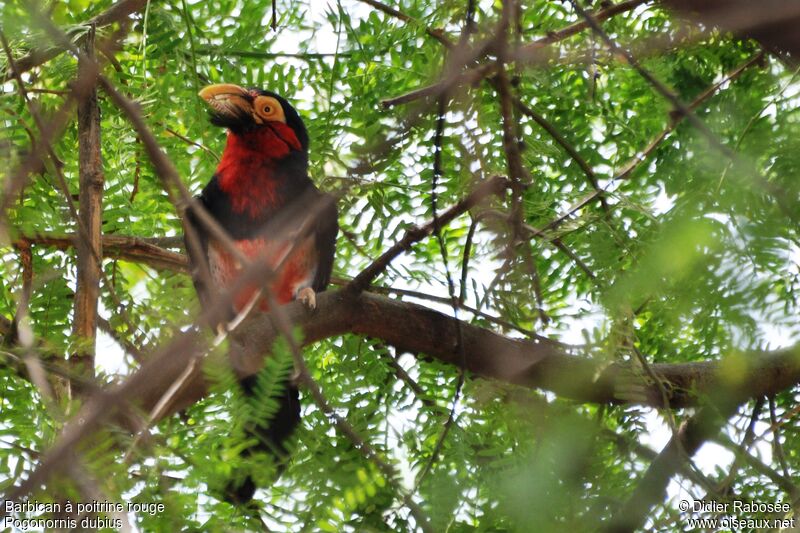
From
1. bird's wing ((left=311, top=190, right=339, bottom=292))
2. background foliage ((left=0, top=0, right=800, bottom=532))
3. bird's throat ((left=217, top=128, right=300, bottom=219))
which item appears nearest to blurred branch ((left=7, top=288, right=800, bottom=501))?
background foliage ((left=0, top=0, right=800, bottom=532))

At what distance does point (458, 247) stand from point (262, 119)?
1239 mm

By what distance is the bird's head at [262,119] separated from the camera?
3.64 meters

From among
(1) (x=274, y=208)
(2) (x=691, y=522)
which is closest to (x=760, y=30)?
(2) (x=691, y=522)

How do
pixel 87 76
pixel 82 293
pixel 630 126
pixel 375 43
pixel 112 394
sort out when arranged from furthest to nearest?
pixel 630 126, pixel 375 43, pixel 82 293, pixel 87 76, pixel 112 394

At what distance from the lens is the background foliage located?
154cm

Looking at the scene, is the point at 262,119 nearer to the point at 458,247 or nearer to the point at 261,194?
the point at 261,194

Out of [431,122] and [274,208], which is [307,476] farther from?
[274,208]

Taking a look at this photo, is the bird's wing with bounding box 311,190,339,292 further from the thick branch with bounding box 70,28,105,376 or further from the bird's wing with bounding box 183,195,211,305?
the thick branch with bounding box 70,28,105,376

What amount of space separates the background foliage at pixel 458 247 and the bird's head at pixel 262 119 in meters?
0.12

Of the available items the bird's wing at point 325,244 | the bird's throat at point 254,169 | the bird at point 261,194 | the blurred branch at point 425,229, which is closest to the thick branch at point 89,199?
the blurred branch at point 425,229

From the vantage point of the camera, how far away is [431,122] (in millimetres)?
2088

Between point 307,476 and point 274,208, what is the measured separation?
2266mm

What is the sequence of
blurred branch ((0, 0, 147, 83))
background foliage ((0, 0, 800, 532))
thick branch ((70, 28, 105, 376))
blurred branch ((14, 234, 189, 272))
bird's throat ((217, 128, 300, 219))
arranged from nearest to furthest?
1. background foliage ((0, 0, 800, 532))
2. thick branch ((70, 28, 105, 376))
3. blurred branch ((0, 0, 147, 83))
4. blurred branch ((14, 234, 189, 272))
5. bird's throat ((217, 128, 300, 219))

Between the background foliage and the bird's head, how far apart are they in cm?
12
